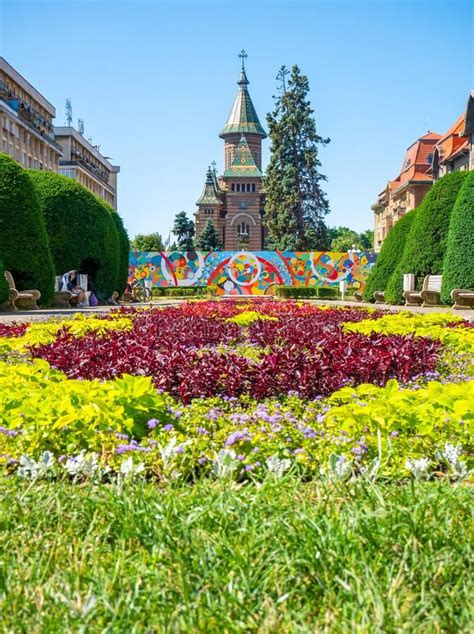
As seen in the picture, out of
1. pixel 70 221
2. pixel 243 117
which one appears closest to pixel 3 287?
pixel 70 221

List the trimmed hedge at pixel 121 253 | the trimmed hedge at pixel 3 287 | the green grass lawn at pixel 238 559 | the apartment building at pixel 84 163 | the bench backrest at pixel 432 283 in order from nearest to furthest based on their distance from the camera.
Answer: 1. the green grass lawn at pixel 238 559
2. the trimmed hedge at pixel 3 287
3. the bench backrest at pixel 432 283
4. the trimmed hedge at pixel 121 253
5. the apartment building at pixel 84 163

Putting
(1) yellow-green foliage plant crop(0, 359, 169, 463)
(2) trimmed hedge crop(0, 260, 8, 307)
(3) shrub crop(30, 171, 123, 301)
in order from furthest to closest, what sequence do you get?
(3) shrub crop(30, 171, 123, 301) → (2) trimmed hedge crop(0, 260, 8, 307) → (1) yellow-green foliage plant crop(0, 359, 169, 463)

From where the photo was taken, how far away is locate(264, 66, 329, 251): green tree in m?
55.5

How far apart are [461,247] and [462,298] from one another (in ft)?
5.61

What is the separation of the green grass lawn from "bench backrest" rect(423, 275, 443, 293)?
68.3 ft

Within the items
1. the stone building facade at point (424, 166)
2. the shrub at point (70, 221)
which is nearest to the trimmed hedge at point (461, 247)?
the shrub at point (70, 221)

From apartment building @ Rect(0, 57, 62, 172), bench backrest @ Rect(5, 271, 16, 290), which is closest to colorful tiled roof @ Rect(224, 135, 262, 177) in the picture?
apartment building @ Rect(0, 57, 62, 172)

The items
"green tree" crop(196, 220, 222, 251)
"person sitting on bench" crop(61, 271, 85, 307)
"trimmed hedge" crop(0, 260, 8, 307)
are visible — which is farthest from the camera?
"green tree" crop(196, 220, 222, 251)

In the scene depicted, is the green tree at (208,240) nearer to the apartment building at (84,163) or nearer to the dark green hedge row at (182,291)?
the apartment building at (84,163)

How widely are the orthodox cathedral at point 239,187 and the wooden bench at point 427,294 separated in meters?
79.5

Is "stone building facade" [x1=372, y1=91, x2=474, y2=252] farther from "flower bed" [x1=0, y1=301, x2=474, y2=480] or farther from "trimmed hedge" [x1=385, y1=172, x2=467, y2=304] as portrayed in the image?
"flower bed" [x1=0, y1=301, x2=474, y2=480]

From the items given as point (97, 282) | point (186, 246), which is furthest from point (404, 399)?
point (186, 246)

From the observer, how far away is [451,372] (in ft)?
20.2

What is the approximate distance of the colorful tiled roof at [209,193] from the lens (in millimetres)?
108438
